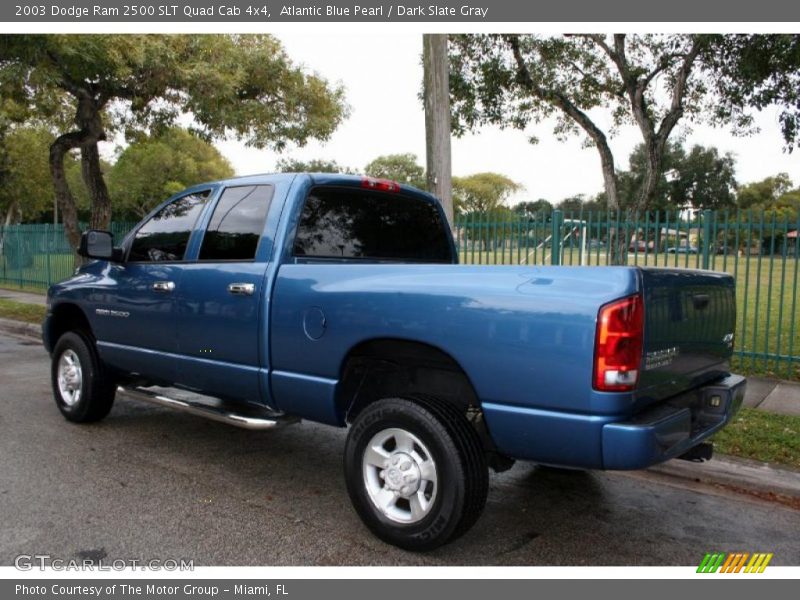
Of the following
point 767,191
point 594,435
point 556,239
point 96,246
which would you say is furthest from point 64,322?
point 767,191

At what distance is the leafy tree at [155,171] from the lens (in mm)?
45906

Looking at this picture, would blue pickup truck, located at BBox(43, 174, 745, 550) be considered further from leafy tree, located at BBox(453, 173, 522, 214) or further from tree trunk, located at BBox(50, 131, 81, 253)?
leafy tree, located at BBox(453, 173, 522, 214)

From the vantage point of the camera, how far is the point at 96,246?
16.3ft

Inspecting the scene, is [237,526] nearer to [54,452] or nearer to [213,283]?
[213,283]

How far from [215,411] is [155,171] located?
47.4 metres

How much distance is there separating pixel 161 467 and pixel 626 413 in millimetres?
3297

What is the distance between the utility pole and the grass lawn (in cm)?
359

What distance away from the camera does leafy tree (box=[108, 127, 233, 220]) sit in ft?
151

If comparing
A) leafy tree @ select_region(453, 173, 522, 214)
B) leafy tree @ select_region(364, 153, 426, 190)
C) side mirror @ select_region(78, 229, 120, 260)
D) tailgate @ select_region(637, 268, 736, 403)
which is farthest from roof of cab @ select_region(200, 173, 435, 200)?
leafy tree @ select_region(453, 173, 522, 214)

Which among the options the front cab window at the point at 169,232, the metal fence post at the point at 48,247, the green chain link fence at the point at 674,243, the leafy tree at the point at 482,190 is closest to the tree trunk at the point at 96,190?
the green chain link fence at the point at 674,243

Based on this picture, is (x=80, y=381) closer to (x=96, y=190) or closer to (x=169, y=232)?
(x=169, y=232)

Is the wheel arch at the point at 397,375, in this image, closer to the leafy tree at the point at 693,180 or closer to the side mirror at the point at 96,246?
the side mirror at the point at 96,246

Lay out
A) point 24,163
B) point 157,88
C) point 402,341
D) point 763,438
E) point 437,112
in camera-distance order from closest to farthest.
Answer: point 402,341 < point 763,438 < point 437,112 < point 157,88 < point 24,163

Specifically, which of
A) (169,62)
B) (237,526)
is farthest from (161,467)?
(169,62)
